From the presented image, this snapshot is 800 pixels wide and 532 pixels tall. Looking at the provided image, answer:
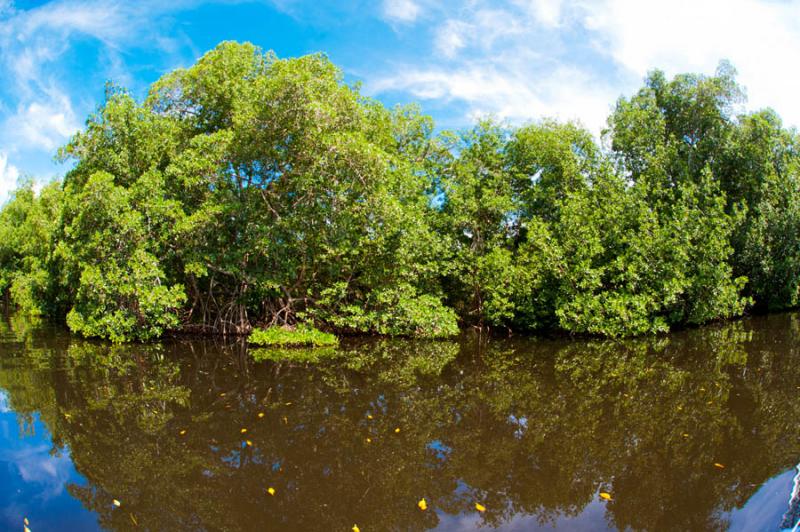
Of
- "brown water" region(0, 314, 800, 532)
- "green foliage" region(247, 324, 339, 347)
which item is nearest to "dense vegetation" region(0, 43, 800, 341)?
"green foliage" region(247, 324, 339, 347)

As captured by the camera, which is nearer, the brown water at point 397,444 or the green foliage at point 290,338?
the brown water at point 397,444

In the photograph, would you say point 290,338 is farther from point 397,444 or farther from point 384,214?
point 397,444

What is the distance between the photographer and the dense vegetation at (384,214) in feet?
44.7

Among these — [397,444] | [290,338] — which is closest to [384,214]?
[290,338]

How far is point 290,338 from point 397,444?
8348 mm

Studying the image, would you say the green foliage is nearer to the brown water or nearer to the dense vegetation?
the dense vegetation

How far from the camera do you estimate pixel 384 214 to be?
1379cm

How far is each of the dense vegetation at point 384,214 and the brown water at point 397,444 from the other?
152 inches

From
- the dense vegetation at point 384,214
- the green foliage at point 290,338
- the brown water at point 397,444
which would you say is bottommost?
the brown water at point 397,444

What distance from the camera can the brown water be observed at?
15.3ft

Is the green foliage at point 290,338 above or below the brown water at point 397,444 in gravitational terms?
above

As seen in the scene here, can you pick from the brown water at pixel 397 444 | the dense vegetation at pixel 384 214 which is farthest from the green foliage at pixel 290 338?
the brown water at pixel 397 444

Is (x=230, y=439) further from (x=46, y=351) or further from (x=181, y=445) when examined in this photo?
(x=46, y=351)

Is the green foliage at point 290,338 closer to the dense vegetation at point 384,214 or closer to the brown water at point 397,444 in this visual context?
the dense vegetation at point 384,214
